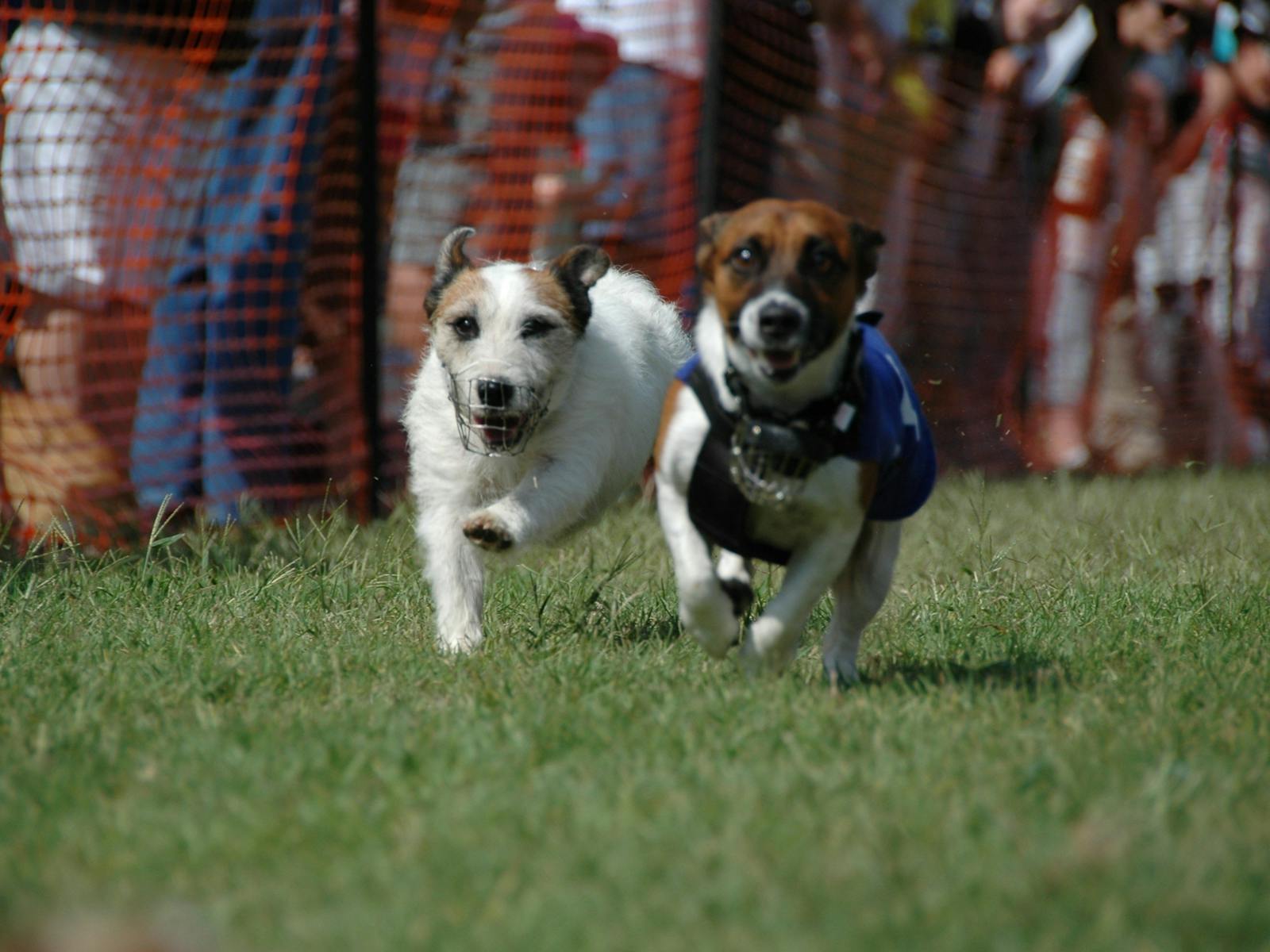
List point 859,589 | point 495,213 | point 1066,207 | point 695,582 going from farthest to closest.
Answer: point 1066,207
point 495,213
point 859,589
point 695,582

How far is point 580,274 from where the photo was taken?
4914mm

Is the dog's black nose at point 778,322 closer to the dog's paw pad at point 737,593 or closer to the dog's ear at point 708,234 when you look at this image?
the dog's ear at point 708,234

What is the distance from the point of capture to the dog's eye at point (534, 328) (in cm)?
464

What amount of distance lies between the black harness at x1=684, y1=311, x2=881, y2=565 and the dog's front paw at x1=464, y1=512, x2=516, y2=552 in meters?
0.74


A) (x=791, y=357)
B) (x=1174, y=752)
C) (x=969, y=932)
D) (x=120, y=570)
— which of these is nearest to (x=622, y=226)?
(x=120, y=570)

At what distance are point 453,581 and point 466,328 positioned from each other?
773 mm

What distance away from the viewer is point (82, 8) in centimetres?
618

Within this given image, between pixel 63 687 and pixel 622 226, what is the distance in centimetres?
482

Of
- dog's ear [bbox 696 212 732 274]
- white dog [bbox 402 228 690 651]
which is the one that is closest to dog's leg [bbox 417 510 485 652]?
white dog [bbox 402 228 690 651]

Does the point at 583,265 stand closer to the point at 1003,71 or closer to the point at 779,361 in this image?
the point at 779,361

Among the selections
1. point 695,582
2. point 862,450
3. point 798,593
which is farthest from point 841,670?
point 862,450

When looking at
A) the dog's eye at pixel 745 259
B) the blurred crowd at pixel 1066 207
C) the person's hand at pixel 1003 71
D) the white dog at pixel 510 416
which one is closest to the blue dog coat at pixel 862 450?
the dog's eye at pixel 745 259

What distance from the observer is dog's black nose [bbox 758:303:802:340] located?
11.0ft

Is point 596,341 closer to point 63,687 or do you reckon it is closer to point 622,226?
point 63,687
